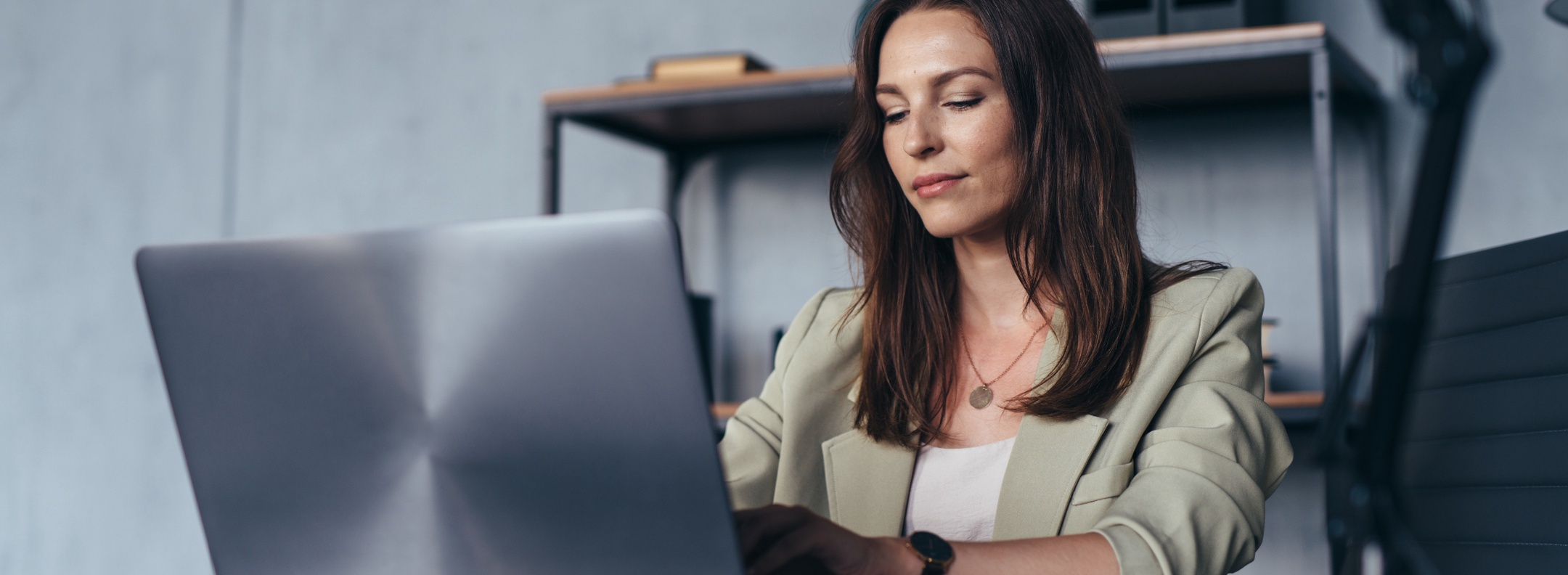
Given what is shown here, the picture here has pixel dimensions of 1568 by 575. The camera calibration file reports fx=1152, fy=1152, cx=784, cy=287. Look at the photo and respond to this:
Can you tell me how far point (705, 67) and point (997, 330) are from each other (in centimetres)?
88

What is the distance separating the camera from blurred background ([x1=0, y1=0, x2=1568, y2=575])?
1.87m

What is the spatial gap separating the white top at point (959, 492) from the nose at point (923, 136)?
27 centimetres

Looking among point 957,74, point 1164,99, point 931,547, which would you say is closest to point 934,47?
point 957,74

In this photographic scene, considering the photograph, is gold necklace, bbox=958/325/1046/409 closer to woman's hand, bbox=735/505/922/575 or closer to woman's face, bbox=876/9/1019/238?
woman's face, bbox=876/9/1019/238

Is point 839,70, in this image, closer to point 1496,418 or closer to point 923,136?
point 923,136

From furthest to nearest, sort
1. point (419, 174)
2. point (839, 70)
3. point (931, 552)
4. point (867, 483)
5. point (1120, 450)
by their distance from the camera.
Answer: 1. point (419, 174)
2. point (839, 70)
3. point (867, 483)
4. point (1120, 450)
5. point (931, 552)

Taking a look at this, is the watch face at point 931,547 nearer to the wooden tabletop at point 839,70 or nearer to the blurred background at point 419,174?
the wooden tabletop at point 839,70

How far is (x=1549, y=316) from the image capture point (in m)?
1.02

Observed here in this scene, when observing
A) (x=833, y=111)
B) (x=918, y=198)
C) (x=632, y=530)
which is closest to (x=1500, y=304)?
(x=918, y=198)

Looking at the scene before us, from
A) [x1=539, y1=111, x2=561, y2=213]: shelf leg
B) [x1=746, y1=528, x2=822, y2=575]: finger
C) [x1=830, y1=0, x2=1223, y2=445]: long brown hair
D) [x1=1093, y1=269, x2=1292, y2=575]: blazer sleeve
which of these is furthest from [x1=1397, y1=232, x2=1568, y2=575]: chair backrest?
[x1=539, y1=111, x2=561, y2=213]: shelf leg

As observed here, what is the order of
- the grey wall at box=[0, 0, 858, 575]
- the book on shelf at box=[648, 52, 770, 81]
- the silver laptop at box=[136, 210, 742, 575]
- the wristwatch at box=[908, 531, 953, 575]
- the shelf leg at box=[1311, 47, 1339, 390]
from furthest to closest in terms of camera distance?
1. the grey wall at box=[0, 0, 858, 575]
2. the book on shelf at box=[648, 52, 770, 81]
3. the shelf leg at box=[1311, 47, 1339, 390]
4. the wristwatch at box=[908, 531, 953, 575]
5. the silver laptop at box=[136, 210, 742, 575]

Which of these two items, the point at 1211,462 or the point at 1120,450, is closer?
the point at 1211,462

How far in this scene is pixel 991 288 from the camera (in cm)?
115

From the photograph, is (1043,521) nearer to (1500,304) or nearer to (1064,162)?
(1064,162)
